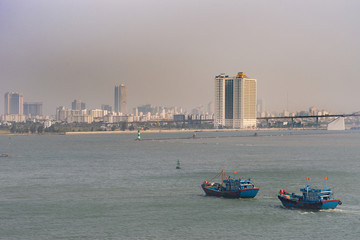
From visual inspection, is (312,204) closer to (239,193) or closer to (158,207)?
(239,193)

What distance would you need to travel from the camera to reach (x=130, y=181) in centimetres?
7388

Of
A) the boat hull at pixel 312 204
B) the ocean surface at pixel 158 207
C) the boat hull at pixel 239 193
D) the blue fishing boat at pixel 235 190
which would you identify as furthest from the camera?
the blue fishing boat at pixel 235 190

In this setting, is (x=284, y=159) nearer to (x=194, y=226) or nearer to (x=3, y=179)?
(x=3, y=179)

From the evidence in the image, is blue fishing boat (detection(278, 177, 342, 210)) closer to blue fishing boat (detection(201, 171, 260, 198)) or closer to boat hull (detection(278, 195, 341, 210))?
boat hull (detection(278, 195, 341, 210))

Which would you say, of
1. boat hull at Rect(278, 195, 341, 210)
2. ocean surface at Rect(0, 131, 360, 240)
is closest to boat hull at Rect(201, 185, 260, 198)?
ocean surface at Rect(0, 131, 360, 240)

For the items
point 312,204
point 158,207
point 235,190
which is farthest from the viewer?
point 235,190

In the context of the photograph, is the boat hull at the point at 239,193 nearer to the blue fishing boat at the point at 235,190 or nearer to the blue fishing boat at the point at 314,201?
the blue fishing boat at the point at 235,190

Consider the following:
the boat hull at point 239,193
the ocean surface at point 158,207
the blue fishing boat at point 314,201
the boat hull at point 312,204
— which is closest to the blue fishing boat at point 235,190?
the boat hull at point 239,193

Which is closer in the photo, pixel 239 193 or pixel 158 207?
pixel 158 207

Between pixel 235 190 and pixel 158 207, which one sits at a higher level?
pixel 235 190

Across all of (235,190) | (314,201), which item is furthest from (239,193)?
(314,201)

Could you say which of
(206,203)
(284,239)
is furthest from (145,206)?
(284,239)

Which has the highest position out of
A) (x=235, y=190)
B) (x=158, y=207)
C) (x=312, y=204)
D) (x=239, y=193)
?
(x=235, y=190)

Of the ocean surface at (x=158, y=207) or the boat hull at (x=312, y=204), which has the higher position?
the boat hull at (x=312, y=204)
